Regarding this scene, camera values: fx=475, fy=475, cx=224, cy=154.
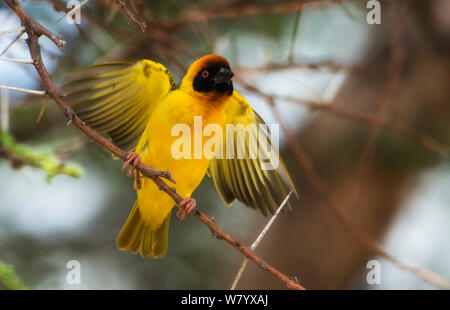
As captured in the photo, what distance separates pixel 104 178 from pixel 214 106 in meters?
2.13

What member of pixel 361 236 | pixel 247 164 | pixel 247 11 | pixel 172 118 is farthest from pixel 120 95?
pixel 361 236

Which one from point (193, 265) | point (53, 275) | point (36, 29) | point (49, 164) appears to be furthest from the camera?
point (193, 265)

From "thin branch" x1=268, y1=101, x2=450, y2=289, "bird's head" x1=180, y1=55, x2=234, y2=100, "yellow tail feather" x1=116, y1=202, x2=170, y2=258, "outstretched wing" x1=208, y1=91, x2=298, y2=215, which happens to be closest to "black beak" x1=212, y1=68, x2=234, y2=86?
"bird's head" x1=180, y1=55, x2=234, y2=100

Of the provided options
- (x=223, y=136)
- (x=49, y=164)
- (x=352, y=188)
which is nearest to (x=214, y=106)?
(x=223, y=136)

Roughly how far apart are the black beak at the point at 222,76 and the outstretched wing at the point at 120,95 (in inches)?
12.5

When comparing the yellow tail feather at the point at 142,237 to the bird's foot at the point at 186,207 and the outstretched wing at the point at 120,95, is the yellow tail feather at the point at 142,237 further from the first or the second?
the bird's foot at the point at 186,207

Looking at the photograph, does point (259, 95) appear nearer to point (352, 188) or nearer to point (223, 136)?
point (223, 136)

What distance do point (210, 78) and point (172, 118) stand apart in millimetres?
265

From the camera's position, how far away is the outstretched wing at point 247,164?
2.28 meters

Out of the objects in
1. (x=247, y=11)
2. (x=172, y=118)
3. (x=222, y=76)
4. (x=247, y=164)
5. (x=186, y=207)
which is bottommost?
(x=186, y=207)

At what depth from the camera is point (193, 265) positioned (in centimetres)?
433

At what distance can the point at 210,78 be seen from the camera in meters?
2.28

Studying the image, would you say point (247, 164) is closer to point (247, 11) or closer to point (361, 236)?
point (361, 236)

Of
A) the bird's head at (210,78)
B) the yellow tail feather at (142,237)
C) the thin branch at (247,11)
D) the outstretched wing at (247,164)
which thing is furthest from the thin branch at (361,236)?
the yellow tail feather at (142,237)
